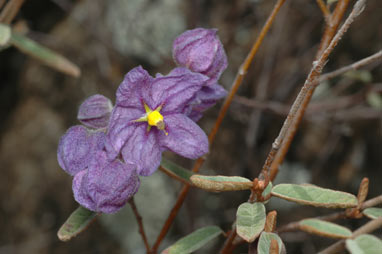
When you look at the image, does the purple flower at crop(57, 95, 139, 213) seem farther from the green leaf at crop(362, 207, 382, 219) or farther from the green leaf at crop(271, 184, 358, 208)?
the green leaf at crop(362, 207, 382, 219)

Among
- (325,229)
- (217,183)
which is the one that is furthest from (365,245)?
(217,183)

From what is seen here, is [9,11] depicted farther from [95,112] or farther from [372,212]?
[372,212]

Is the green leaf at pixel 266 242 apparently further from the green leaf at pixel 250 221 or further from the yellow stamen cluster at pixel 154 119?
the yellow stamen cluster at pixel 154 119

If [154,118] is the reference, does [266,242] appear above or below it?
below

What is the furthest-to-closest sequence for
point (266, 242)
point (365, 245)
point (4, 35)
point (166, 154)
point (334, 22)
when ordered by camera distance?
1. point (166, 154)
2. point (4, 35)
3. point (334, 22)
4. point (266, 242)
5. point (365, 245)

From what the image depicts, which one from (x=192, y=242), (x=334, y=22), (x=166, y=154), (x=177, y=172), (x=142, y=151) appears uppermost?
(x=334, y=22)

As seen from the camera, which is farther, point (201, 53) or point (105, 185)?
point (201, 53)

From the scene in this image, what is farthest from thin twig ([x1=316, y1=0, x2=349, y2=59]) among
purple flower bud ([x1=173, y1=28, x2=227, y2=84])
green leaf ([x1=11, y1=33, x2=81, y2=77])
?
green leaf ([x1=11, y1=33, x2=81, y2=77])

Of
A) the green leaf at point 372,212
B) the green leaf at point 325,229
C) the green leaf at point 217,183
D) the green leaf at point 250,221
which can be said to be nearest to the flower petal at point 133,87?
the green leaf at point 217,183

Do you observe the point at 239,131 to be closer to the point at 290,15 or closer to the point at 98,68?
the point at 290,15
